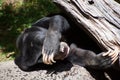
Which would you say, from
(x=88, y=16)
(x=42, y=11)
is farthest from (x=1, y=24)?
(x=88, y=16)

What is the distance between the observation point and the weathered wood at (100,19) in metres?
3.24

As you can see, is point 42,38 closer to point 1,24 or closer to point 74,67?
point 74,67

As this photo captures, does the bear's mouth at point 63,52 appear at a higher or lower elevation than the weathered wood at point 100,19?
lower

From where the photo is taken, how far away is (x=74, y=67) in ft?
11.4

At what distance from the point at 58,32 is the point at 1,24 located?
11.2ft

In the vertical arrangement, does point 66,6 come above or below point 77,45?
above

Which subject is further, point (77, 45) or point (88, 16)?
point (77, 45)

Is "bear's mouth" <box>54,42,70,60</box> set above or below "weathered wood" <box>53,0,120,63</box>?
below

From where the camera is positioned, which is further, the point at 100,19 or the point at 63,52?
the point at 100,19

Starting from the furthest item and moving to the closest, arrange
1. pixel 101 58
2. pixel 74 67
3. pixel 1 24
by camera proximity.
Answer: pixel 1 24 → pixel 74 67 → pixel 101 58

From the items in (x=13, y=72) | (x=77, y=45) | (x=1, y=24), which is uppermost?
(x=77, y=45)

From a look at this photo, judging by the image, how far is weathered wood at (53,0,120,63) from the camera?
3.24 metres

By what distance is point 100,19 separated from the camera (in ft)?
11.1

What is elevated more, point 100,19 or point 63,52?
point 100,19
